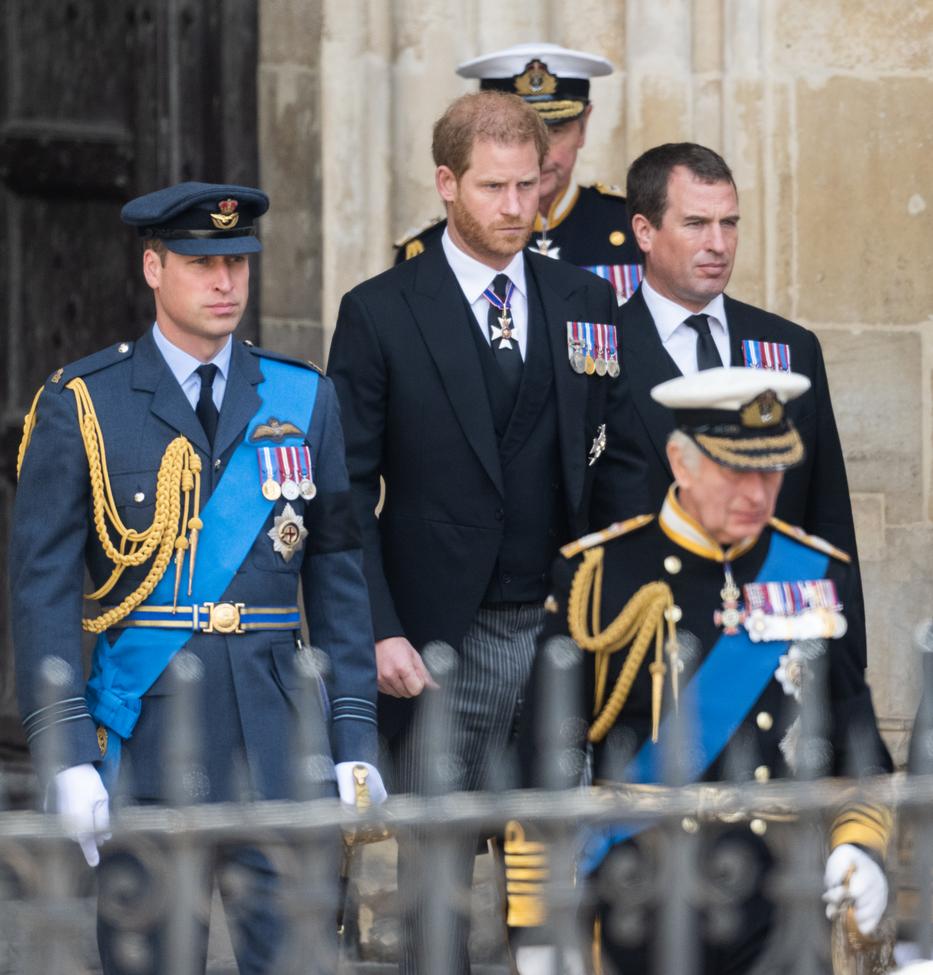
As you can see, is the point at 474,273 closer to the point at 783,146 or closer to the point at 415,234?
the point at 415,234

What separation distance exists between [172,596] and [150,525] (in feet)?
0.39

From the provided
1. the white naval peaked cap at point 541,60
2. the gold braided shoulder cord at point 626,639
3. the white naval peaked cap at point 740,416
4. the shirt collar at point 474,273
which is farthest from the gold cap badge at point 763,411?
the white naval peaked cap at point 541,60

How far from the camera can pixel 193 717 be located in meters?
2.84

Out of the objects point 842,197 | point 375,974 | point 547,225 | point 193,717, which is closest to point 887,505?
point 842,197

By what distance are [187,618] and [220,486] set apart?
22cm

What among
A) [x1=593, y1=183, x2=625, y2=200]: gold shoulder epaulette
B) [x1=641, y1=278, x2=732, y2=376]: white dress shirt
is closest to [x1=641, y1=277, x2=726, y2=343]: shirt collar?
[x1=641, y1=278, x2=732, y2=376]: white dress shirt

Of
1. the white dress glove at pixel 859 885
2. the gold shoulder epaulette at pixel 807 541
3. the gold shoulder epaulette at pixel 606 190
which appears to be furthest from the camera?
the gold shoulder epaulette at pixel 606 190

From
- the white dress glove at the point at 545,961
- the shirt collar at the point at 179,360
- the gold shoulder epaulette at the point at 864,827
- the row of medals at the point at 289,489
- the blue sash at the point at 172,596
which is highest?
the shirt collar at the point at 179,360

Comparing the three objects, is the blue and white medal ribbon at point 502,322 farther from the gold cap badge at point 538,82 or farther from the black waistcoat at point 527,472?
the gold cap badge at point 538,82

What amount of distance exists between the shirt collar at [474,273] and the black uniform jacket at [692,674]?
973mm

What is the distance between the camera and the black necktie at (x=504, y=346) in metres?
4.54

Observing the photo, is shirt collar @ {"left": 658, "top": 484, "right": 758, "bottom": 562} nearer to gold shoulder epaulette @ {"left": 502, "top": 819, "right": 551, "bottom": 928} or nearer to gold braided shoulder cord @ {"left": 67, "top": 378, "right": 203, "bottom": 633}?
gold shoulder epaulette @ {"left": 502, "top": 819, "right": 551, "bottom": 928}

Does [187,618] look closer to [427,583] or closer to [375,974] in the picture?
[427,583]

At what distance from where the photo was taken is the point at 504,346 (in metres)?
4.56
